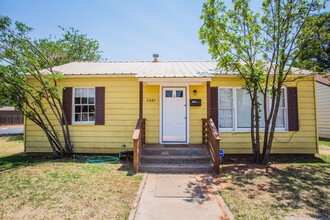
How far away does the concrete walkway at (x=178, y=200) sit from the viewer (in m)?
3.35

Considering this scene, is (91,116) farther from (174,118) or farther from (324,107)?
(324,107)

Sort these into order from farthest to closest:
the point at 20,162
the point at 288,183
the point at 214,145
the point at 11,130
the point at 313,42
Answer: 1. the point at 11,130
2. the point at 20,162
3. the point at 313,42
4. the point at 214,145
5. the point at 288,183

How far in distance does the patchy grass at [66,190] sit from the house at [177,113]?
5.74ft

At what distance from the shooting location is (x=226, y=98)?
7.84 m

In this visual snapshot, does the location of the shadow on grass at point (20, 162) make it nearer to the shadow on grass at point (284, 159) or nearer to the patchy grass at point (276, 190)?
the patchy grass at point (276, 190)

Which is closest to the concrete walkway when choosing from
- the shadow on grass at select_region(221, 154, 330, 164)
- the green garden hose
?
the green garden hose

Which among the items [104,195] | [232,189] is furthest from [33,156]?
[232,189]

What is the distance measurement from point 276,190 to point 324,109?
13212 mm

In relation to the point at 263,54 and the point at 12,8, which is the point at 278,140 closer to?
the point at 263,54

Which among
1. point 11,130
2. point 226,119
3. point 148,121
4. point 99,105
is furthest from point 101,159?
point 11,130

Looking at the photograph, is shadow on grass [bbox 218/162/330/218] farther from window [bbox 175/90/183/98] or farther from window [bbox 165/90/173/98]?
window [bbox 165/90/173/98]

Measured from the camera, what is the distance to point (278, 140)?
770cm

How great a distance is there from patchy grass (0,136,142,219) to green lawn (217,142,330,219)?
220cm

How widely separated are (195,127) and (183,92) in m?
1.49
